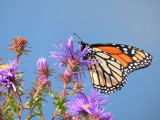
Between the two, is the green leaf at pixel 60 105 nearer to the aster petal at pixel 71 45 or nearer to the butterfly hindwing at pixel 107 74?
the aster petal at pixel 71 45

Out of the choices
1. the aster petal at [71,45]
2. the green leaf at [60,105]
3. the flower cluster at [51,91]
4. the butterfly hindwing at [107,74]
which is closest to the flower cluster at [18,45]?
the flower cluster at [51,91]

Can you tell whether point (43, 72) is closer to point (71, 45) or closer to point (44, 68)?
point (44, 68)

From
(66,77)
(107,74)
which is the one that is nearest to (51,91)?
(66,77)

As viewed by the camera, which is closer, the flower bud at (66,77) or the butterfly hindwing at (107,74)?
the flower bud at (66,77)

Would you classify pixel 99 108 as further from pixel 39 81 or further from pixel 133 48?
pixel 133 48

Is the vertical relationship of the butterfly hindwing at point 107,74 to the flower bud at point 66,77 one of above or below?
above

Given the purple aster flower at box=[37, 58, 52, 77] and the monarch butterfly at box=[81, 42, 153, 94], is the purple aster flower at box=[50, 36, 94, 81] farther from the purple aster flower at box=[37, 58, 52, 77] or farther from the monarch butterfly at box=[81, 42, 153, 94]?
the monarch butterfly at box=[81, 42, 153, 94]

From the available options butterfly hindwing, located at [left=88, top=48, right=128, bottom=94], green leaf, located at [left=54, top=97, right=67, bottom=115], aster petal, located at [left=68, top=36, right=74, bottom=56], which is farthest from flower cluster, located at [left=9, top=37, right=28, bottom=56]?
butterfly hindwing, located at [left=88, top=48, right=128, bottom=94]

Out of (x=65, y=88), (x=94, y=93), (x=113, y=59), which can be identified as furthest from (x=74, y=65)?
(x=113, y=59)
